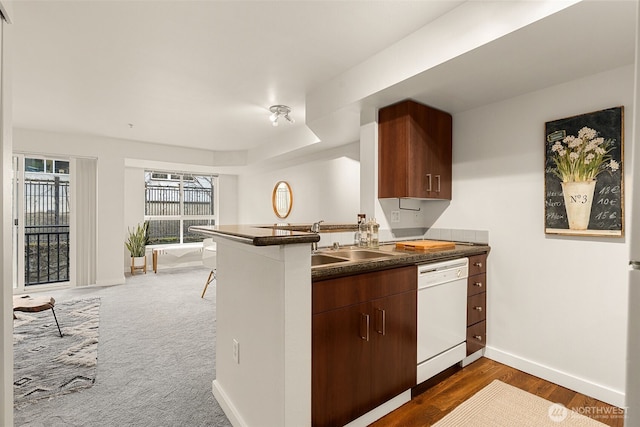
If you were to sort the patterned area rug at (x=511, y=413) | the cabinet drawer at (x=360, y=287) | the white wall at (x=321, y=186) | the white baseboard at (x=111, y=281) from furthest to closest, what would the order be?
the white baseboard at (x=111, y=281) → the white wall at (x=321, y=186) → the patterned area rug at (x=511, y=413) → the cabinet drawer at (x=360, y=287)

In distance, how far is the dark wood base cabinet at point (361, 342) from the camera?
148 centimetres

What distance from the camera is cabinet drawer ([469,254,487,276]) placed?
2438 millimetres

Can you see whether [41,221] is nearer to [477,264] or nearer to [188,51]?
[188,51]

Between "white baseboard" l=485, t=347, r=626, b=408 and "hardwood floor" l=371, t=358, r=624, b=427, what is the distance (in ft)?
0.12

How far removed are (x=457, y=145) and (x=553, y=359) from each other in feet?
6.09

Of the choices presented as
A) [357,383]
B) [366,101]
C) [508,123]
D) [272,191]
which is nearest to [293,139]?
[272,191]

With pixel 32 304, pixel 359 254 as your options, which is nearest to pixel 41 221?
pixel 32 304

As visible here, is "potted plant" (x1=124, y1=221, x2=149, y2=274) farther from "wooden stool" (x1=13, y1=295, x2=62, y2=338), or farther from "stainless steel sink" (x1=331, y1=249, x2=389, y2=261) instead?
"stainless steel sink" (x1=331, y1=249, x2=389, y2=261)

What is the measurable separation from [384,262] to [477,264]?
119cm

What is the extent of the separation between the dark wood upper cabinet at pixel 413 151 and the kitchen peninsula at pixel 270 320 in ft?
2.93

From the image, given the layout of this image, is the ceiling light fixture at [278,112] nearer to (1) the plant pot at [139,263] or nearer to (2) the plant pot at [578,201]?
(2) the plant pot at [578,201]

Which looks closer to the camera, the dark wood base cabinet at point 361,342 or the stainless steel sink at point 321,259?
the dark wood base cabinet at point 361,342

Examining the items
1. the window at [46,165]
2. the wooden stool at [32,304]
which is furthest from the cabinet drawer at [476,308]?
the window at [46,165]

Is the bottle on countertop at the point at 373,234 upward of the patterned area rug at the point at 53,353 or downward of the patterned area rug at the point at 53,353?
upward
